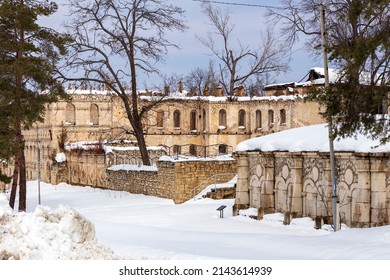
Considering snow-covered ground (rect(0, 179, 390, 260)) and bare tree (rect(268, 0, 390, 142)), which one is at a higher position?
bare tree (rect(268, 0, 390, 142))

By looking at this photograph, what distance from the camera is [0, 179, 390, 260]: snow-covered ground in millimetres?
12086

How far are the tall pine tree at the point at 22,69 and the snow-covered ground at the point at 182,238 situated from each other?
4519 millimetres

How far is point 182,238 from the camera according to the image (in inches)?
679

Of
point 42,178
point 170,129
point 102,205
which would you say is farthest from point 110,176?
point 170,129

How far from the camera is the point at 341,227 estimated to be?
19.0 meters

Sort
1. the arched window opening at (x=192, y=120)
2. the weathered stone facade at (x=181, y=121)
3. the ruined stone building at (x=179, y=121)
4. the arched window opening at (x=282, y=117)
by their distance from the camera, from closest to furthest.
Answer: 1. the ruined stone building at (x=179, y=121)
2. the weathered stone facade at (x=181, y=121)
3. the arched window opening at (x=282, y=117)
4. the arched window opening at (x=192, y=120)

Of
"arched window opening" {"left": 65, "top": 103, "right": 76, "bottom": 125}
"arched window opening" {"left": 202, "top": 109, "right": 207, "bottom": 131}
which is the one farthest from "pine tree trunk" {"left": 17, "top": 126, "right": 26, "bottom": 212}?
"arched window opening" {"left": 202, "top": 109, "right": 207, "bottom": 131}

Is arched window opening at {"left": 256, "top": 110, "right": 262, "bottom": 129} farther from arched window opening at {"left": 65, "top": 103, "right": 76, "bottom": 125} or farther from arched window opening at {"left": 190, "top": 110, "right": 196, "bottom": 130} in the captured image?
arched window opening at {"left": 65, "top": 103, "right": 76, "bottom": 125}

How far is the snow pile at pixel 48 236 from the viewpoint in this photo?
11.6m

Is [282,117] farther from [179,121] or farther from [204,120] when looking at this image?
[179,121]

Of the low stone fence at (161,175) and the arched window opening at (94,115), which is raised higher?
the arched window opening at (94,115)

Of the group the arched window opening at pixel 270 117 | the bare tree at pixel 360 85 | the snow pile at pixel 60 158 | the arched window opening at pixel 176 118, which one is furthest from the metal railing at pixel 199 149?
the bare tree at pixel 360 85

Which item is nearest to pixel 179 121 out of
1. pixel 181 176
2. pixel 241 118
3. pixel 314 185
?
pixel 241 118

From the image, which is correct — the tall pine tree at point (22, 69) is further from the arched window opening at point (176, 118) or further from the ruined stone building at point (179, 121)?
the arched window opening at point (176, 118)
